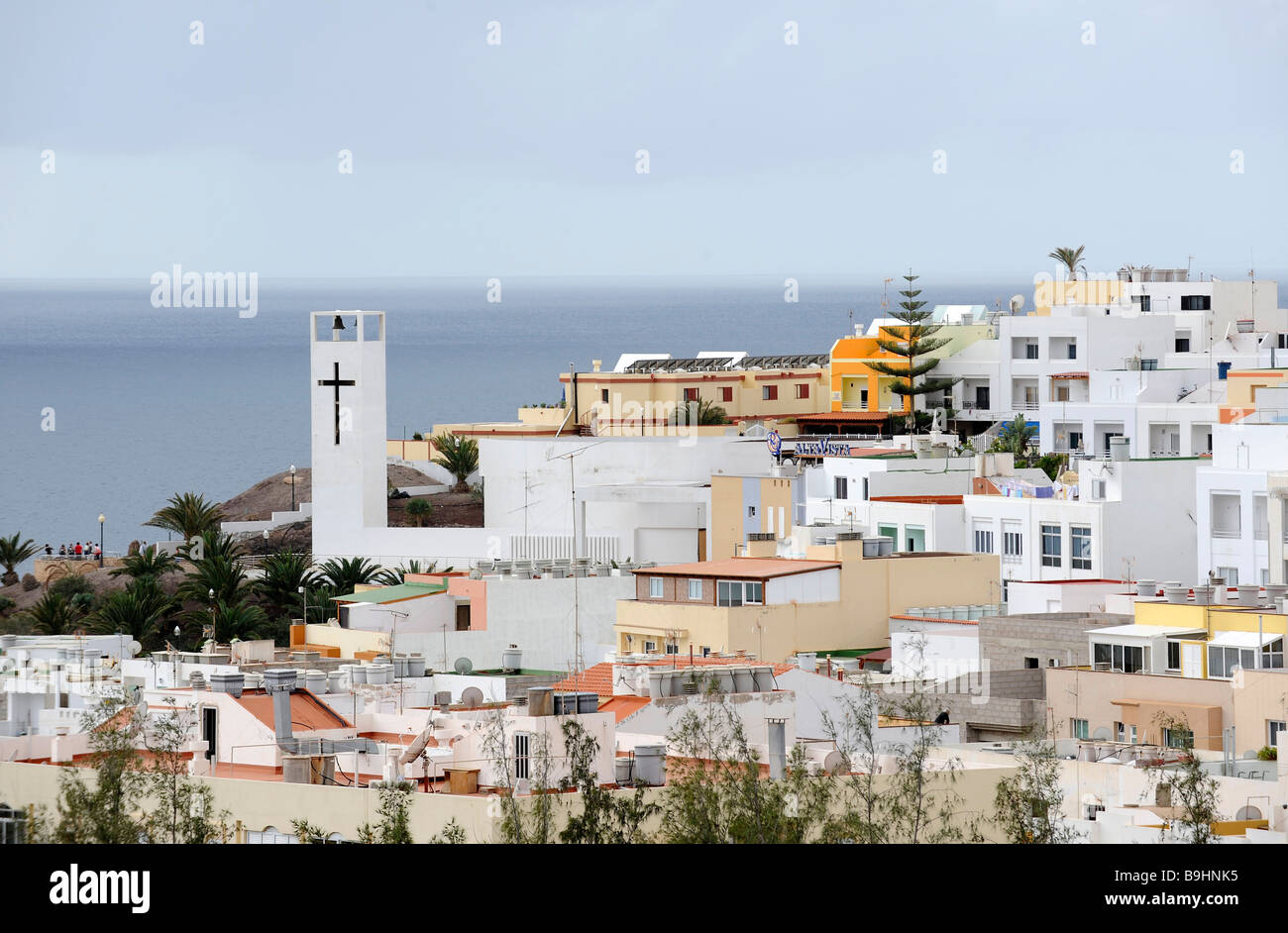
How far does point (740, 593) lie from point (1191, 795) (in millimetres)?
10667

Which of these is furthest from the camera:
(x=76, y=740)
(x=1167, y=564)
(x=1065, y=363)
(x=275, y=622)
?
(x=1065, y=363)

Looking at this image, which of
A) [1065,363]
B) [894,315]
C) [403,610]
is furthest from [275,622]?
[894,315]

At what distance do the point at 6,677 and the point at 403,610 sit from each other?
784 centimetres

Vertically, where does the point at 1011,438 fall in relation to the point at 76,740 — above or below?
above

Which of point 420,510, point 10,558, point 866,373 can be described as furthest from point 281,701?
point 866,373

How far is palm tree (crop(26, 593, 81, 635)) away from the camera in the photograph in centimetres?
3170

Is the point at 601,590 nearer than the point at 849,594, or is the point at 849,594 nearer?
the point at 849,594

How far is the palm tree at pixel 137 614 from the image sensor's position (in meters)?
31.8

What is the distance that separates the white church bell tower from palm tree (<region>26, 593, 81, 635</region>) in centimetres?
682

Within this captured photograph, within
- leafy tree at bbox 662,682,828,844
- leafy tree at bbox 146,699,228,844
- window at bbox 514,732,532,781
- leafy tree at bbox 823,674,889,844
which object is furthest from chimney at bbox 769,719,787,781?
leafy tree at bbox 146,699,228,844

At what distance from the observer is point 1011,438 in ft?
149

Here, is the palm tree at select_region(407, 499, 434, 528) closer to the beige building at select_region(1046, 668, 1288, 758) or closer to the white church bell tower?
the white church bell tower
